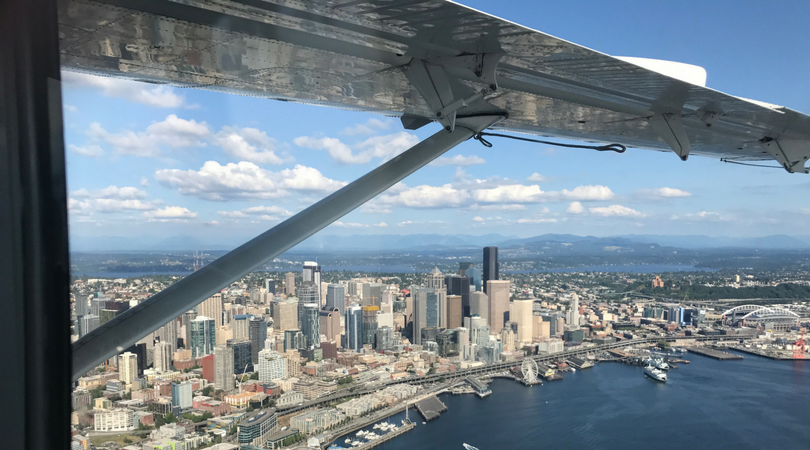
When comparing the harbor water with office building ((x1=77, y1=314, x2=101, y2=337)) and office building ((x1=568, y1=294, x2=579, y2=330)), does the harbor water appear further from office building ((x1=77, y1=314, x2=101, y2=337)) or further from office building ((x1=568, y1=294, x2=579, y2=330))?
office building ((x1=77, y1=314, x2=101, y2=337))

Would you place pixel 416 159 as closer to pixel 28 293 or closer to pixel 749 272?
pixel 28 293

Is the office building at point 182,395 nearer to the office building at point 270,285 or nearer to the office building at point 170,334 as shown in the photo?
the office building at point 170,334

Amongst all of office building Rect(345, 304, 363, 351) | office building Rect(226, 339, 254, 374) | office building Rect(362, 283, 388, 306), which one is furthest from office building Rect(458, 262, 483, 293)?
office building Rect(226, 339, 254, 374)

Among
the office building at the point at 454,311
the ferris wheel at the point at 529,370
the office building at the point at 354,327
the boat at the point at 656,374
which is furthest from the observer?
the boat at the point at 656,374

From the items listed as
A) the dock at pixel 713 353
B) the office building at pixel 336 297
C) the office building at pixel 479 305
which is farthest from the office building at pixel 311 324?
the dock at pixel 713 353

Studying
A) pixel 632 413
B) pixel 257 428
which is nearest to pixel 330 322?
pixel 257 428

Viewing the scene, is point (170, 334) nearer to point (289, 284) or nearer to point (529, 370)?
point (289, 284)

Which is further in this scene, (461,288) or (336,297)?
(461,288)
